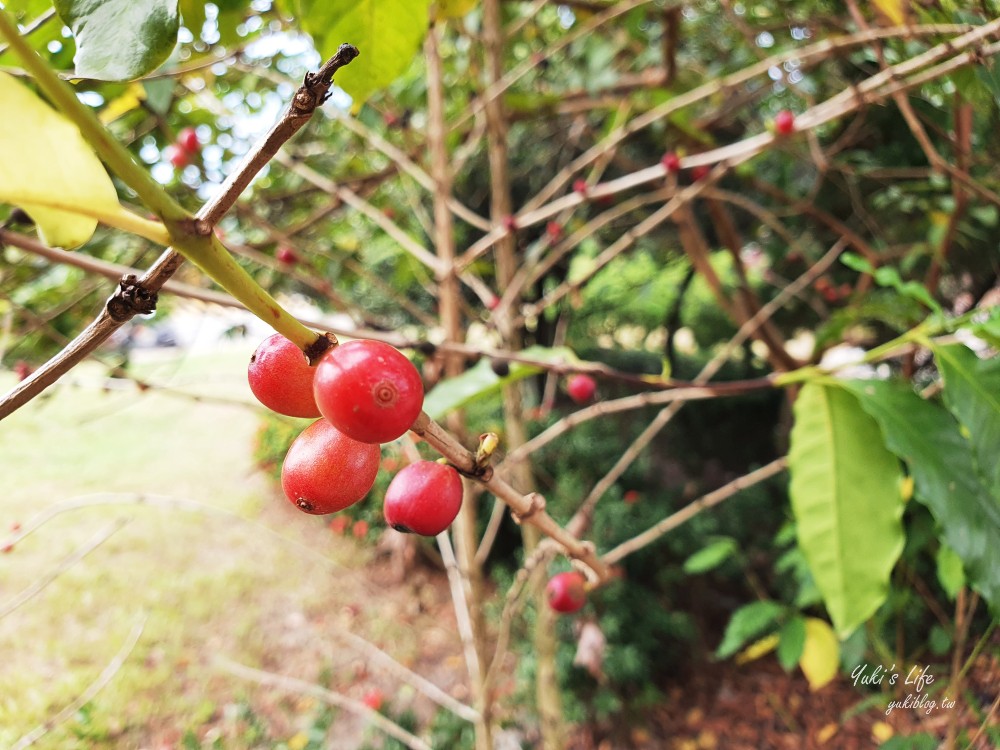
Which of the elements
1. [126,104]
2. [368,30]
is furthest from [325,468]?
[126,104]

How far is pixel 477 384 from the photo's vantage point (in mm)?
970

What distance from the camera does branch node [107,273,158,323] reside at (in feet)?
1.02

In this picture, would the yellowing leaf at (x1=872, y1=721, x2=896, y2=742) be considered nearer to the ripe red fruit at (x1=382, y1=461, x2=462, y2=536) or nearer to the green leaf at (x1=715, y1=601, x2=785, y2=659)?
the green leaf at (x1=715, y1=601, x2=785, y2=659)

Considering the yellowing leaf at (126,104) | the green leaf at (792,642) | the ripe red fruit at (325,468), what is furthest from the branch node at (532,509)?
the green leaf at (792,642)

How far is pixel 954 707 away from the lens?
0.92 m

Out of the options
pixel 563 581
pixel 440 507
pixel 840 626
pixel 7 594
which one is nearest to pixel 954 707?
pixel 840 626

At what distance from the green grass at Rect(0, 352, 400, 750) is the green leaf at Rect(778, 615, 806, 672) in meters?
1.24

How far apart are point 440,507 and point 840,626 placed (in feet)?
2.37

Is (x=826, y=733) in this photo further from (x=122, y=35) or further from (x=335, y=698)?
(x=122, y=35)

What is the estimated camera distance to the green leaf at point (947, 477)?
2.42 feet

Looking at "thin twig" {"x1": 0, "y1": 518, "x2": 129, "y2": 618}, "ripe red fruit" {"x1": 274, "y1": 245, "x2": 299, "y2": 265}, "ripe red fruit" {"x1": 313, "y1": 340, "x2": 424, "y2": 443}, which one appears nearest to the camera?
"ripe red fruit" {"x1": 313, "y1": 340, "x2": 424, "y2": 443}

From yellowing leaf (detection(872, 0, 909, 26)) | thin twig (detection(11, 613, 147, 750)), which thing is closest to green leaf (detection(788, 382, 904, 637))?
yellowing leaf (detection(872, 0, 909, 26))

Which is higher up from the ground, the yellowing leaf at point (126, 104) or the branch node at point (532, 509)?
the yellowing leaf at point (126, 104)

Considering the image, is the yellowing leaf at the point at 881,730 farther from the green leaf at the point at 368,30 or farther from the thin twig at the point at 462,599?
the green leaf at the point at 368,30
